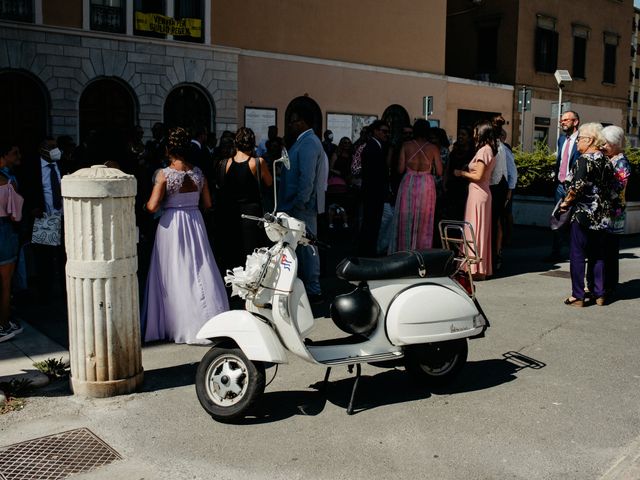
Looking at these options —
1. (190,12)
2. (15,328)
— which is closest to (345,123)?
(190,12)

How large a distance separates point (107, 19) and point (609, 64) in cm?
2730

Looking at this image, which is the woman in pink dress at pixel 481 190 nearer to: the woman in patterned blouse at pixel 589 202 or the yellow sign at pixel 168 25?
the woman in patterned blouse at pixel 589 202

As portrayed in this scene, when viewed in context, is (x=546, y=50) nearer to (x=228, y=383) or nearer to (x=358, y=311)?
(x=358, y=311)

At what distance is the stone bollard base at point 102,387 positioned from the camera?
16.0 ft

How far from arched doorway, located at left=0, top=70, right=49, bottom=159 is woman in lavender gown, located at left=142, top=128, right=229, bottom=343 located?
465 inches

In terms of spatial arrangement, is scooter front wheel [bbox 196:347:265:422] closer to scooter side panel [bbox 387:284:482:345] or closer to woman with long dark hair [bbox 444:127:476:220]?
scooter side panel [bbox 387:284:482:345]

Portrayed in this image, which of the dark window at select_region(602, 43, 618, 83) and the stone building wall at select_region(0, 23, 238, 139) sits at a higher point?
the dark window at select_region(602, 43, 618, 83)

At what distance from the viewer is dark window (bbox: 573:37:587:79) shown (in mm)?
34219

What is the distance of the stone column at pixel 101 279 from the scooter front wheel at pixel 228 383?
2.28 feet

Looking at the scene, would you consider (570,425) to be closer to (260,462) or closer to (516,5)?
(260,462)

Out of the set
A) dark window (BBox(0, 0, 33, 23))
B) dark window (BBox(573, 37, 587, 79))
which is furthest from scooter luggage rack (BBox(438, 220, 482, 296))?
dark window (BBox(573, 37, 587, 79))

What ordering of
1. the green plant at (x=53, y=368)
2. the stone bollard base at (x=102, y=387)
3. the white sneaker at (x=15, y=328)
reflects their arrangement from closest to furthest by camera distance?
1. the stone bollard base at (x=102, y=387)
2. the green plant at (x=53, y=368)
3. the white sneaker at (x=15, y=328)

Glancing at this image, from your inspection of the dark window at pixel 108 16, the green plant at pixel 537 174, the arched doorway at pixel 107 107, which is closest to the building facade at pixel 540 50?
the green plant at pixel 537 174

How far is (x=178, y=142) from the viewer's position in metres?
6.21
